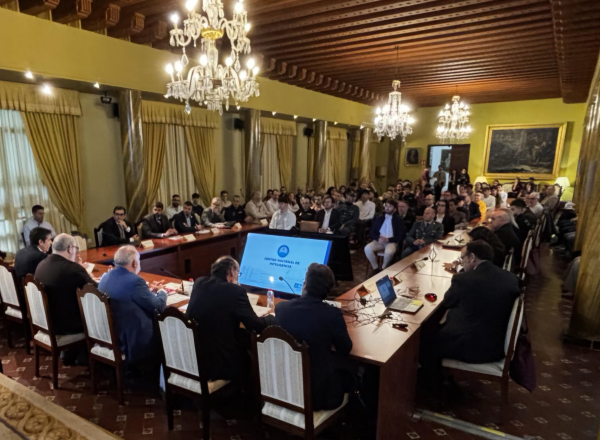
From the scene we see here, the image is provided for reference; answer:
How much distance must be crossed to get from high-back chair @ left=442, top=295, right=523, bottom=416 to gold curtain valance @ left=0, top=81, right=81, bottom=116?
21.6ft

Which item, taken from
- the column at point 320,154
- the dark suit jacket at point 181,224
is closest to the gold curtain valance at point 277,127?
the column at point 320,154

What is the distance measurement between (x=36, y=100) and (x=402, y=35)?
235 inches

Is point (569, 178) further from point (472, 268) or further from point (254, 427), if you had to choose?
point (254, 427)

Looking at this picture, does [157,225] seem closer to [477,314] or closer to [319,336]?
[319,336]

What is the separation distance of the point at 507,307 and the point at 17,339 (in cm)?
480

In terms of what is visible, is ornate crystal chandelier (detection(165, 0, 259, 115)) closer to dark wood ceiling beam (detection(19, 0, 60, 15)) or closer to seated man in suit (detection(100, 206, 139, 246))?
dark wood ceiling beam (detection(19, 0, 60, 15))

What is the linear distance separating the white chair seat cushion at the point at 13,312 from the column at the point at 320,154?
875cm

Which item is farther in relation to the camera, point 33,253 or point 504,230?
point 504,230

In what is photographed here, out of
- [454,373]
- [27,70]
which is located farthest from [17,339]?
[454,373]

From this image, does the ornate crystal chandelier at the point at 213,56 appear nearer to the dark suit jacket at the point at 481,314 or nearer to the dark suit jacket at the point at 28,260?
the dark suit jacket at the point at 28,260

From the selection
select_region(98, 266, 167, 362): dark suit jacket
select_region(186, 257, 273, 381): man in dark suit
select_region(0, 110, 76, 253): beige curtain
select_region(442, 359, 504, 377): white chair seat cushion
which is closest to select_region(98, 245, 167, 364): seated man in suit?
select_region(98, 266, 167, 362): dark suit jacket

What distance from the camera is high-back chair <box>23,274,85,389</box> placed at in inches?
115

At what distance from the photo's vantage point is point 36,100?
228 inches

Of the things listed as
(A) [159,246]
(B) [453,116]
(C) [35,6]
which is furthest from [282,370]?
(B) [453,116]
